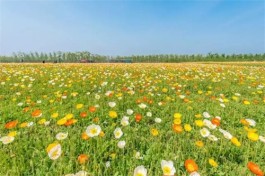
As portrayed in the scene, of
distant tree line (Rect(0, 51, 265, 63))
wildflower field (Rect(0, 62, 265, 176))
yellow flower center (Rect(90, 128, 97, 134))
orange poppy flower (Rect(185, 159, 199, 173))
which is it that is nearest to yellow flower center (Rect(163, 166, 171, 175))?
wildflower field (Rect(0, 62, 265, 176))

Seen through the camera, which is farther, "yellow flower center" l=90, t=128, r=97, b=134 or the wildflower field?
"yellow flower center" l=90, t=128, r=97, b=134

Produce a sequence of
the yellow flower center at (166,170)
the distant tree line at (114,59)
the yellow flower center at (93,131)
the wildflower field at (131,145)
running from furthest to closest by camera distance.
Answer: the distant tree line at (114,59) < the yellow flower center at (93,131) < the wildflower field at (131,145) < the yellow flower center at (166,170)

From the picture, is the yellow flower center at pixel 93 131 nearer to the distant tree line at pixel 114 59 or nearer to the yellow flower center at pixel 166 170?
the yellow flower center at pixel 166 170

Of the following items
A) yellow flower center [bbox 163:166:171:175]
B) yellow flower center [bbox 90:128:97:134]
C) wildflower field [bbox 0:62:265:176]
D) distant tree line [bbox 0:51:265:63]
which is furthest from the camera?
distant tree line [bbox 0:51:265:63]

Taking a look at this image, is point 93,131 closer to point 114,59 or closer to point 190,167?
→ point 190,167

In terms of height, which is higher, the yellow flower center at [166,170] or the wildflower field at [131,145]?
the yellow flower center at [166,170]

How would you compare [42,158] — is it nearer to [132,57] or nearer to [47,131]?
[47,131]

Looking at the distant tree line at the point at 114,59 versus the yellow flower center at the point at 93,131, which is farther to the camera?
the distant tree line at the point at 114,59

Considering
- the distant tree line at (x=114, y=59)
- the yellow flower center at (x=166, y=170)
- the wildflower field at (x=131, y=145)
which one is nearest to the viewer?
the yellow flower center at (x=166, y=170)

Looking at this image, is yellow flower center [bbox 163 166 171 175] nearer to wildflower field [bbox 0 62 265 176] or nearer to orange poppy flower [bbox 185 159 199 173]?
wildflower field [bbox 0 62 265 176]

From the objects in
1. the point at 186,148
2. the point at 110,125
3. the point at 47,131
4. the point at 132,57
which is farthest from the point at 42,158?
the point at 132,57

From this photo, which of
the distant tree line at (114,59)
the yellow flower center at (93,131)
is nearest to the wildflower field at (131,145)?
the yellow flower center at (93,131)

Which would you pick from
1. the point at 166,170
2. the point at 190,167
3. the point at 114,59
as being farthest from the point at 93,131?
the point at 114,59

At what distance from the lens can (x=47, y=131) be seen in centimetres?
271
